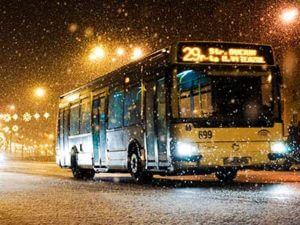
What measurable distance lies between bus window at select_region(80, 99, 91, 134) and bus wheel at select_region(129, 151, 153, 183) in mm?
3616

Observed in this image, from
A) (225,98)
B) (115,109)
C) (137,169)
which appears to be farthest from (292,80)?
(225,98)

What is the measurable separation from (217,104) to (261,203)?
4545 millimetres

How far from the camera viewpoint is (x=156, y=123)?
14383mm

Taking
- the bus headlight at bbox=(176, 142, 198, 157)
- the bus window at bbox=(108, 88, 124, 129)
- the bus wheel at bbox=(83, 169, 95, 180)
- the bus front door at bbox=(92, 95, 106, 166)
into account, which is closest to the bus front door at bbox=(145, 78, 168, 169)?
the bus headlight at bbox=(176, 142, 198, 157)

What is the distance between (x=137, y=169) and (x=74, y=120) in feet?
20.3

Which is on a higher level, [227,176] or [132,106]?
[132,106]

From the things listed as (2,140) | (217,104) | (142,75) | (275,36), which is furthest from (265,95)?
(2,140)

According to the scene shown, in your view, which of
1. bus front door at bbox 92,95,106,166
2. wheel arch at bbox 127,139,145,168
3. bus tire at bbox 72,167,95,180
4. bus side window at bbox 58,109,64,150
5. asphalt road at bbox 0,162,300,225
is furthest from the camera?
bus side window at bbox 58,109,64,150

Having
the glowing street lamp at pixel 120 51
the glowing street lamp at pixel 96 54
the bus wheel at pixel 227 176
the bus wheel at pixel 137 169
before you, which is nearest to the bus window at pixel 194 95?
the bus wheel at pixel 137 169

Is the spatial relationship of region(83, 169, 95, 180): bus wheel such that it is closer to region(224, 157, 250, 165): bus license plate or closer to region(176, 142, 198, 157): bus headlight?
region(176, 142, 198, 157): bus headlight

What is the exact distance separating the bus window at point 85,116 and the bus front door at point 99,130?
541mm

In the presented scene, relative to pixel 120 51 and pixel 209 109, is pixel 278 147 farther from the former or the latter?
pixel 120 51

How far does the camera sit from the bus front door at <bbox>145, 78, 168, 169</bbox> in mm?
14000

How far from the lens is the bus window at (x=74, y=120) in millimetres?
20891
